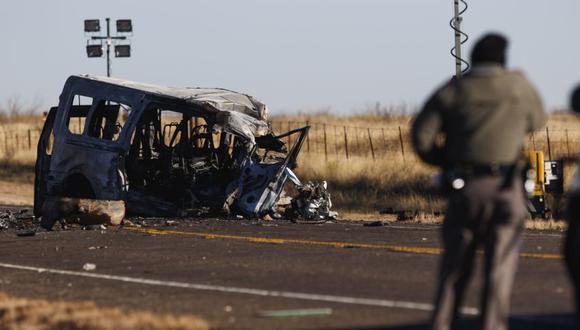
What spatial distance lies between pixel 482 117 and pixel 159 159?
1570cm

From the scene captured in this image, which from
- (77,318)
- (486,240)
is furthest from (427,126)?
(77,318)

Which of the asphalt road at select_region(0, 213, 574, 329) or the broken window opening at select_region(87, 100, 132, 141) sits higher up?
the broken window opening at select_region(87, 100, 132, 141)

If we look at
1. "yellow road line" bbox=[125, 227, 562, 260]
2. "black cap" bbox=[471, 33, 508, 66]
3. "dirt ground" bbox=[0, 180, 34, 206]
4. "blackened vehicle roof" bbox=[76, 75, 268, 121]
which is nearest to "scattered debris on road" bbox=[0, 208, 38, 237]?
"yellow road line" bbox=[125, 227, 562, 260]

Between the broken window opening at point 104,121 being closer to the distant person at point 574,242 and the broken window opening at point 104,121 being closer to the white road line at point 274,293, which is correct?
the white road line at point 274,293

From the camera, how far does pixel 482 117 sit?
8141 mm

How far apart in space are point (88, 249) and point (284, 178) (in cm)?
536

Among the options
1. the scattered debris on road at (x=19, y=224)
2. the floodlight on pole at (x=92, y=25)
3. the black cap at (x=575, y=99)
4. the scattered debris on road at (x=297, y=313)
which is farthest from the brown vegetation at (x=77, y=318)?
the floodlight on pole at (x=92, y=25)

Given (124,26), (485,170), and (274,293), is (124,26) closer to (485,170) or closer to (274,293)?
(274,293)

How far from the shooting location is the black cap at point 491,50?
27.0 ft

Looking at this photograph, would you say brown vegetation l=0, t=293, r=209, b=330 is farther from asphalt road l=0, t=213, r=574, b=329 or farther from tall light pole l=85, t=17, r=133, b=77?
tall light pole l=85, t=17, r=133, b=77

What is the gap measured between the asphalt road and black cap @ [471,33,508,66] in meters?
2.15

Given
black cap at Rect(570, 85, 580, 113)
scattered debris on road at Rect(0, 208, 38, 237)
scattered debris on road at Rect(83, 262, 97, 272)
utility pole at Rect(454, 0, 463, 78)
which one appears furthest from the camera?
utility pole at Rect(454, 0, 463, 78)

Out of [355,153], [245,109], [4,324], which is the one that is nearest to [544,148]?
[355,153]

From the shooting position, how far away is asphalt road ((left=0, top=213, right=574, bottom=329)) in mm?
10609
